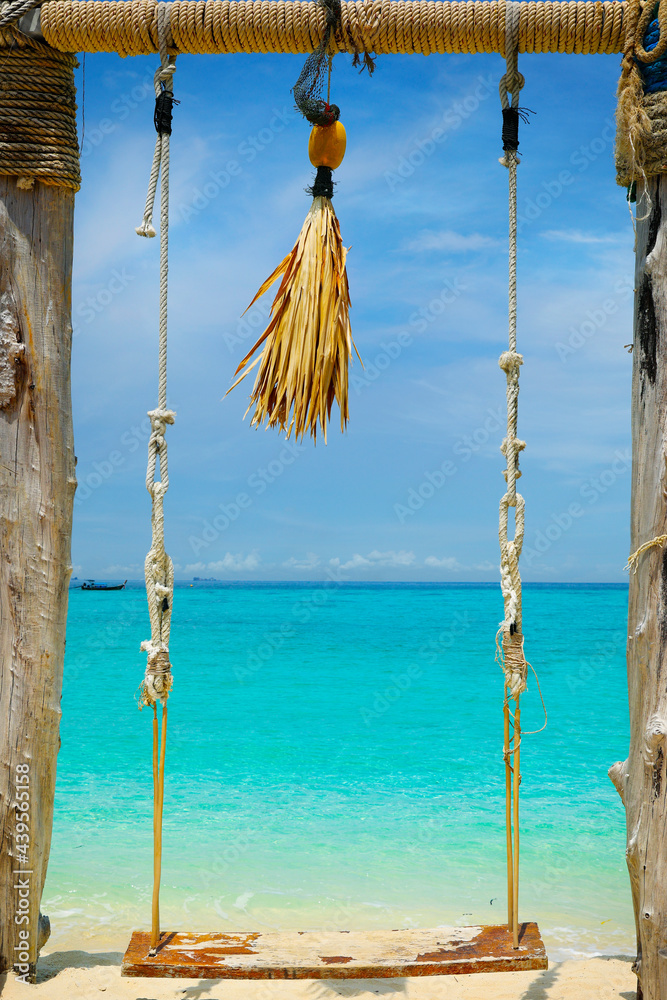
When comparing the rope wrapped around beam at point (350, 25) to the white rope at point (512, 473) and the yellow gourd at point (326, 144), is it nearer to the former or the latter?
the white rope at point (512, 473)

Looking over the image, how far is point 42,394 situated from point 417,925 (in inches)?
117

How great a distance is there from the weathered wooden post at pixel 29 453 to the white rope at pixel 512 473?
1.36 meters

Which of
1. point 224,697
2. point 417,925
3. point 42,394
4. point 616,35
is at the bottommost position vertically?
point 417,925

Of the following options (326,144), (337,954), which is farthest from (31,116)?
(337,954)

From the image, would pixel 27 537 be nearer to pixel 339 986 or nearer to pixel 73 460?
pixel 73 460

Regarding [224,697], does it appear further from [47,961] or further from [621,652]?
[621,652]

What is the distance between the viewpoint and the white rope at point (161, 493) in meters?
2.21

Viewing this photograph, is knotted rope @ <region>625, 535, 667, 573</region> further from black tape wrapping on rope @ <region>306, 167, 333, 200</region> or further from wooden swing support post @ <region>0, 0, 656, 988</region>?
black tape wrapping on rope @ <region>306, 167, 333, 200</region>

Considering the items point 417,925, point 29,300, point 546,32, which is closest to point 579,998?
point 417,925

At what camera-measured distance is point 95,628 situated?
20.9 meters

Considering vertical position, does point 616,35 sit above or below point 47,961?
above

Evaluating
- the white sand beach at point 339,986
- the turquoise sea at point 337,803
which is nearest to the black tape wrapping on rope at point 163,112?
the white sand beach at point 339,986

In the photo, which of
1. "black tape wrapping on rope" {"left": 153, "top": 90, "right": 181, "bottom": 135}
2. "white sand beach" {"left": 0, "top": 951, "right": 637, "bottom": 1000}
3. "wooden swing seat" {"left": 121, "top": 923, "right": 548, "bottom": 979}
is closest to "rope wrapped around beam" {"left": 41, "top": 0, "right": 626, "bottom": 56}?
"black tape wrapping on rope" {"left": 153, "top": 90, "right": 181, "bottom": 135}

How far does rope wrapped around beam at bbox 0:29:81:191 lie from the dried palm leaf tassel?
2.51 ft
